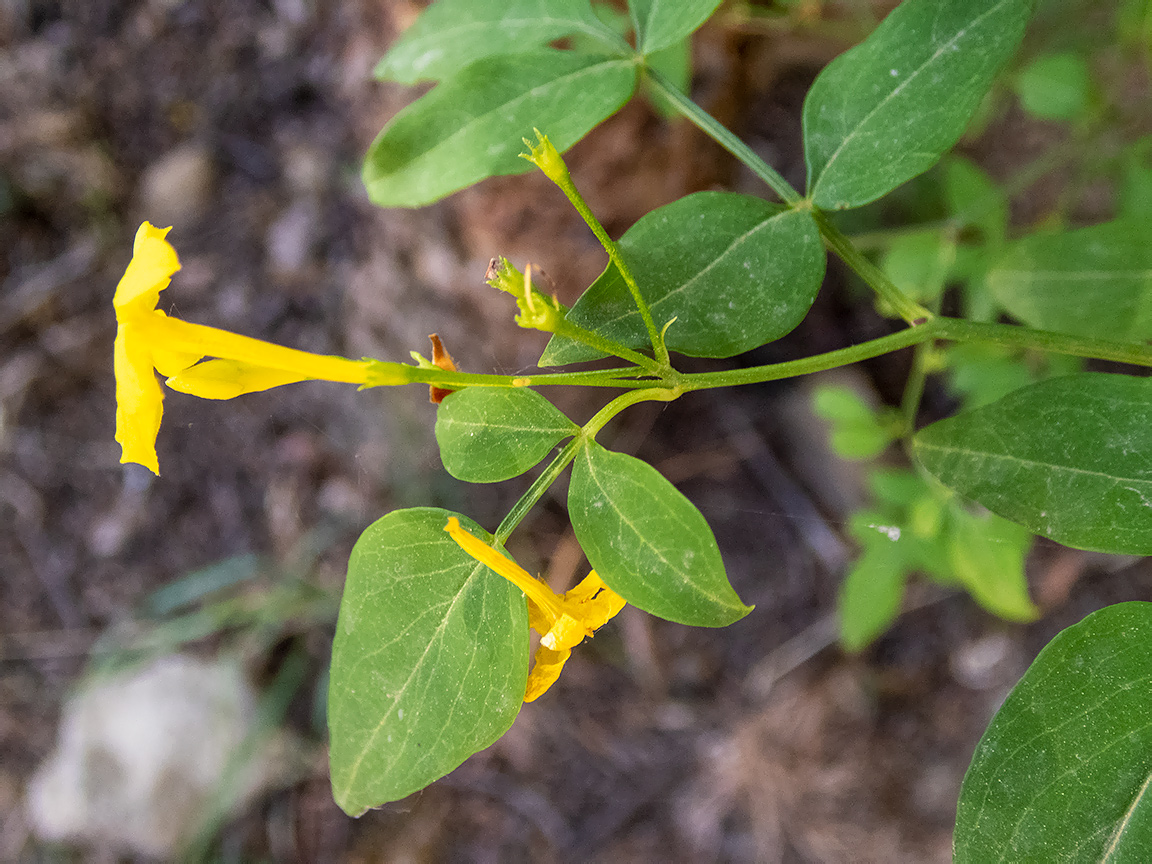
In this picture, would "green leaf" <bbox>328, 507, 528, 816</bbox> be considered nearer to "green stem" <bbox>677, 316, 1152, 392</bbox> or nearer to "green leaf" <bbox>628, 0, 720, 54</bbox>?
"green stem" <bbox>677, 316, 1152, 392</bbox>

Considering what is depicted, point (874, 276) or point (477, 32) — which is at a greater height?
point (477, 32)

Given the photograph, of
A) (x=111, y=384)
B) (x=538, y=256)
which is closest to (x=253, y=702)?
(x=111, y=384)

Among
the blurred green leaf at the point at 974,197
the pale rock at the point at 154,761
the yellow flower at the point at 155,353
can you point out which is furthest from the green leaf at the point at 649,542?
the pale rock at the point at 154,761

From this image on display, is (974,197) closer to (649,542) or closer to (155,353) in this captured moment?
(649,542)

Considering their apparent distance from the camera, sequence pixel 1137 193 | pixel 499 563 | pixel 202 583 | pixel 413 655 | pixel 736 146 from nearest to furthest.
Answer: pixel 499 563 < pixel 413 655 < pixel 736 146 < pixel 1137 193 < pixel 202 583

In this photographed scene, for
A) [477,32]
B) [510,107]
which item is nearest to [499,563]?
[510,107]

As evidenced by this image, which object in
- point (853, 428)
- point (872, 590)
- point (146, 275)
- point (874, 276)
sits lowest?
point (872, 590)

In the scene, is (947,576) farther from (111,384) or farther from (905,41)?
(111,384)
